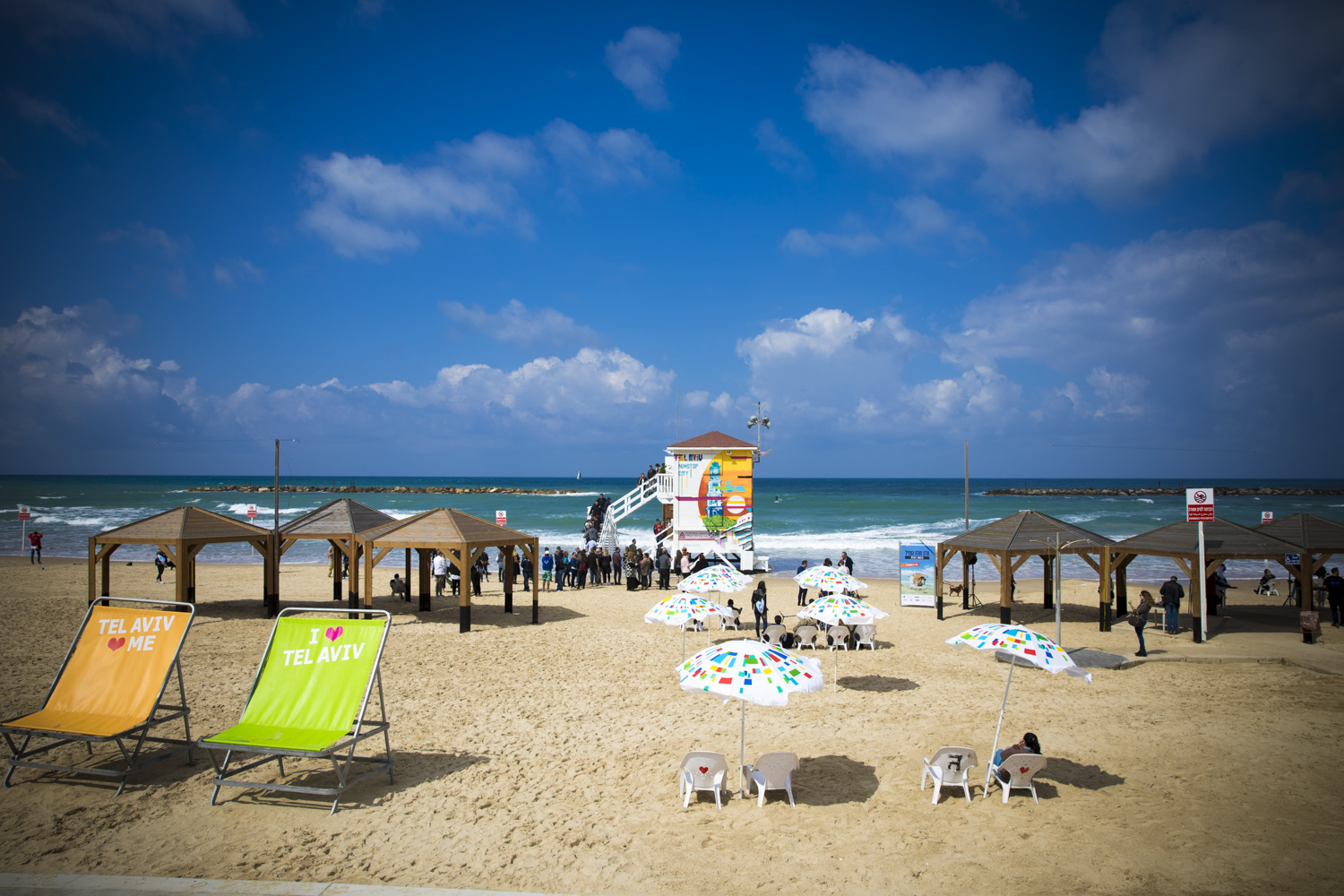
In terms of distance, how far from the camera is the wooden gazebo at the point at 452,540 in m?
13.4

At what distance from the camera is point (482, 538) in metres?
13.9

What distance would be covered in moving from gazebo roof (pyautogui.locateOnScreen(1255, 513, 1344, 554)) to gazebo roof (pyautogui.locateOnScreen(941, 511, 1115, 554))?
3.38 m

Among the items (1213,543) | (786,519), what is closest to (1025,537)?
(1213,543)

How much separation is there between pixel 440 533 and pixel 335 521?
379 cm

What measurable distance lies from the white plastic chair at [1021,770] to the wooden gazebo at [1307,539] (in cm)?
1093

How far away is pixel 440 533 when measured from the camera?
1373 cm

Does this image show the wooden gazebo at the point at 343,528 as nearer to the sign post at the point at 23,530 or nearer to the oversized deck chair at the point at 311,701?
the oversized deck chair at the point at 311,701

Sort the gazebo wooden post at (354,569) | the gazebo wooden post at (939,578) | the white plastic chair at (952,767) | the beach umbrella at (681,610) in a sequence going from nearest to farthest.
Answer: the white plastic chair at (952,767), the beach umbrella at (681,610), the gazebo wooden post at (354,569), the gazebo wooden post at (939,578)

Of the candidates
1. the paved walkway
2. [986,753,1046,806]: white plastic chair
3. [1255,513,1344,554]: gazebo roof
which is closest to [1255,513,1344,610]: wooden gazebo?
[1255,513,1344,554]: gazebo roof

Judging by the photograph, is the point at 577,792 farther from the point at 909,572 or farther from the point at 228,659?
the point at 909,572

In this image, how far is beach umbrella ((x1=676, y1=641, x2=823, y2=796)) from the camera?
19.6 feet

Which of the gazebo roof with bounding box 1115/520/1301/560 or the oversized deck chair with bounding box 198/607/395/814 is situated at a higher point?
the gazebo roof with bounding box 1115/520/1301/560

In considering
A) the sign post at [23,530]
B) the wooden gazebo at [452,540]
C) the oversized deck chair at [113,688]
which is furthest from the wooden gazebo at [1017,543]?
the sign post at [23,530]

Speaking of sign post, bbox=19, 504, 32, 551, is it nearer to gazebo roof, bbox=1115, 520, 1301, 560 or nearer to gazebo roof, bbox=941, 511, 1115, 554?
gazebo roof, bbox=941, 511, 1115, 554
